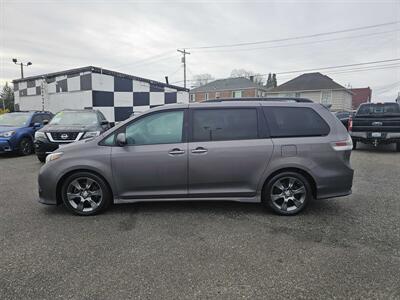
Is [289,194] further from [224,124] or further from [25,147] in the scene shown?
[25,147]

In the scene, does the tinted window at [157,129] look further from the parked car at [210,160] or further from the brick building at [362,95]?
the brick building at [362,95]

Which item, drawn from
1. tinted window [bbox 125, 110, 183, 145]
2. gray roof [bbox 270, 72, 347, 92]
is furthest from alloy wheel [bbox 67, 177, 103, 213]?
gray roof [bbox 270, 72, 347, 92]

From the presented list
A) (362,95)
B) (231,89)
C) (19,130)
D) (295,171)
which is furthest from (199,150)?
(362,95)

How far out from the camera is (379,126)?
916 cm

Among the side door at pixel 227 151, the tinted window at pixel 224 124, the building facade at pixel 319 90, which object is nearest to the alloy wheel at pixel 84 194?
the side door at pixel 227 151

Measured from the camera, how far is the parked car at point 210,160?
12.3 feet

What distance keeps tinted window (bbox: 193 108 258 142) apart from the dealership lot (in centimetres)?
108

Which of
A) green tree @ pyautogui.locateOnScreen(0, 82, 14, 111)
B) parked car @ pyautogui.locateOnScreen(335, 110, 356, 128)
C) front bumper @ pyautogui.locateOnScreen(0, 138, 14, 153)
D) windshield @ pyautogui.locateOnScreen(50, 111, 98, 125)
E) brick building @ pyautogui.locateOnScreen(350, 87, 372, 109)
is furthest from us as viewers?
brick building @ pyautogui.locateOnScreen(350, 87, 372, 109)

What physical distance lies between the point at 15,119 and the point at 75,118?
112 inches

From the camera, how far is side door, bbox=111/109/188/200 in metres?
3.76

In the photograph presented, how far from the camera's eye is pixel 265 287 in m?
2.32

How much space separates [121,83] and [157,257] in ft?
39.6

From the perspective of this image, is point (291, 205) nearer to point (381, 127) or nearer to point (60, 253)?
point (60, 253)

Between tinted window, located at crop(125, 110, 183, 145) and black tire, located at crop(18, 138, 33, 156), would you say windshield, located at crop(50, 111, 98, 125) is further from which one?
tinted window, located at crop(125, 110, 183, 145)
